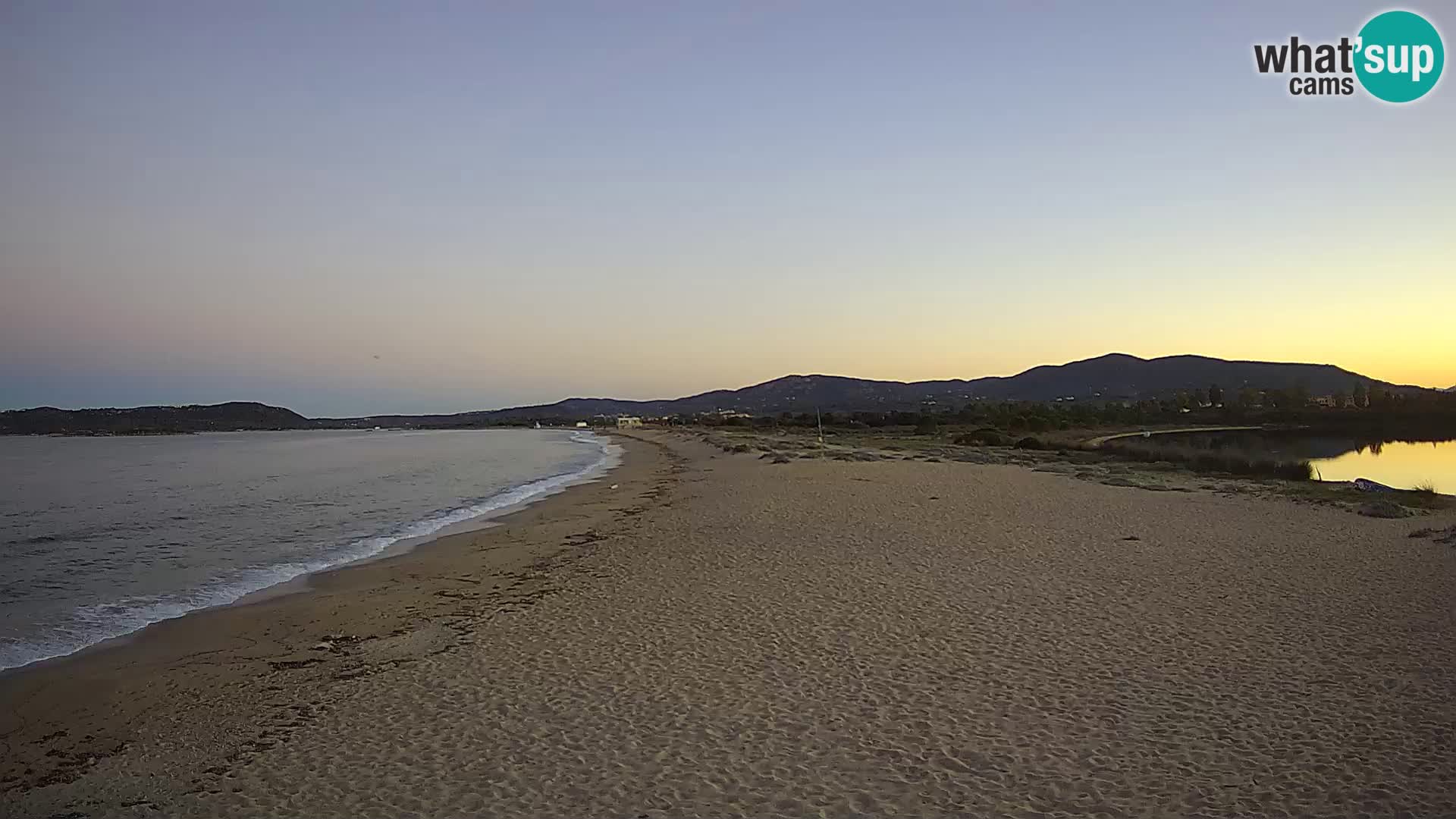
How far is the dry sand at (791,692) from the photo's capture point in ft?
17.4

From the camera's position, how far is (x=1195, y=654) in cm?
792

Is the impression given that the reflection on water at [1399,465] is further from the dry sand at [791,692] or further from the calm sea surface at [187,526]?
the calm sea surface at [187,526]

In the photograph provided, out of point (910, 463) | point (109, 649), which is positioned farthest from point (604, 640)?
point (910, 463)

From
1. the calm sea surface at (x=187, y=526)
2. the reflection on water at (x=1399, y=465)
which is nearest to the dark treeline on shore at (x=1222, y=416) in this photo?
the reflection on water at (x=1399, y=465)

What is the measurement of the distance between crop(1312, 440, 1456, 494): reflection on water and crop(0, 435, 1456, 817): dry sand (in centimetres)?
2299

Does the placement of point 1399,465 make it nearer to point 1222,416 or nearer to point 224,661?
point 224,661

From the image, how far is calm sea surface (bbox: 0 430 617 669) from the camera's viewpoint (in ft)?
37.1

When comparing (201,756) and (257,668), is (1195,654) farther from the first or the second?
(257,668)

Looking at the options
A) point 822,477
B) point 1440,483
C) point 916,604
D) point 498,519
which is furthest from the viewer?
point 1440,483

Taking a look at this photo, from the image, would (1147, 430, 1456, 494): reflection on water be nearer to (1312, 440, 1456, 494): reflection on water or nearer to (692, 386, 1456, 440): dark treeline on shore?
(1312, 440, 1456, 494): reflection on water

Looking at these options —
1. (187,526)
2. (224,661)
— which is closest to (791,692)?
(224,661)

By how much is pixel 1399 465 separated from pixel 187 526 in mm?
49207

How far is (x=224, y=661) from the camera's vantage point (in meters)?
8.60

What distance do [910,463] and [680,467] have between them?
948 centimetres
